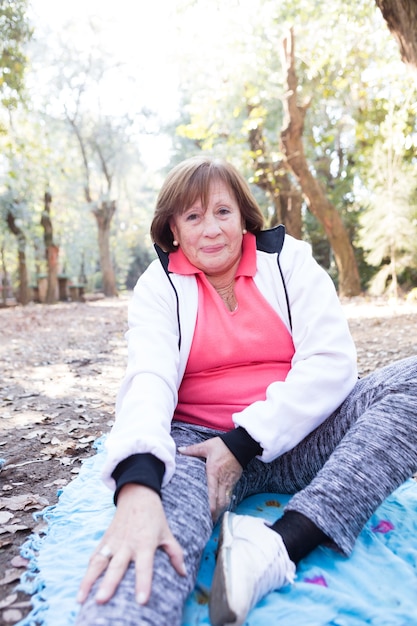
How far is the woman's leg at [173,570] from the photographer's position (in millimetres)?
1260

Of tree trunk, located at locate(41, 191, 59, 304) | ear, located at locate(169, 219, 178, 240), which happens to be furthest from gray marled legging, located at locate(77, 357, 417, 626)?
Result: tree trunk, located at locate(41, 191, 59, 304)

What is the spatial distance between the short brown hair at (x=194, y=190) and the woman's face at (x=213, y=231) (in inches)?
1.2

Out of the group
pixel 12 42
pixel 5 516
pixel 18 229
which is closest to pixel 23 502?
pixel 5 516

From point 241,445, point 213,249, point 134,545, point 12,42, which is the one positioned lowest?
point 134,545

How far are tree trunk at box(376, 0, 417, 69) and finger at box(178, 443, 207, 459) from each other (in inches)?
180

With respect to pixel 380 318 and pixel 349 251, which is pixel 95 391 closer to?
pixel 380 318

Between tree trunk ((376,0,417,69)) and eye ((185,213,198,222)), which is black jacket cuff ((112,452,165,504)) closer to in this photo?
eye ((185,213,198,222))

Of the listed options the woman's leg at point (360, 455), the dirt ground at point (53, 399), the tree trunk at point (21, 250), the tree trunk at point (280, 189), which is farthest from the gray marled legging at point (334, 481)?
the tree trunk at point (21, 250)

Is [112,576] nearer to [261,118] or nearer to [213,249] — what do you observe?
[213,249]

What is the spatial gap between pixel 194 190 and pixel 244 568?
151cm

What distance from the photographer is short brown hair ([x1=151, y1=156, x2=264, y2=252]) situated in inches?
90.2

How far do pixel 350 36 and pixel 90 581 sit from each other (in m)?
11.1

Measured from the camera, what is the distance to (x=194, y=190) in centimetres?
229

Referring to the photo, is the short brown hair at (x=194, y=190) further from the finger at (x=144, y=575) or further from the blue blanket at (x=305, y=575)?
the finger at (x=144, y=575)
